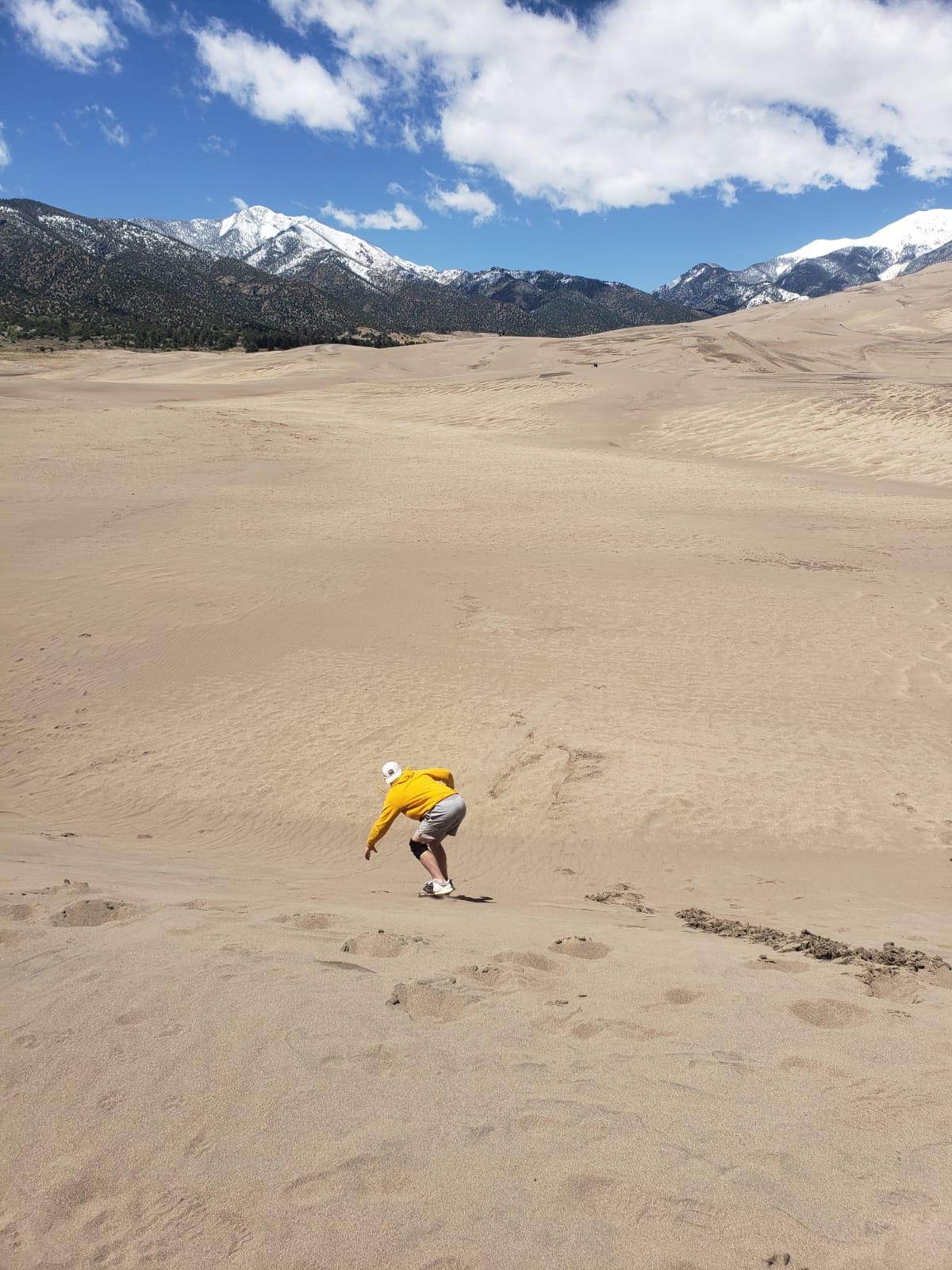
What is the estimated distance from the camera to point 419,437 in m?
30.1

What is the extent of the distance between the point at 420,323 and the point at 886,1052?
174203 mm

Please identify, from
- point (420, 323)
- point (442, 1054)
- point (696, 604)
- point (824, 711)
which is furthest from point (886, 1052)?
point (420, 323)

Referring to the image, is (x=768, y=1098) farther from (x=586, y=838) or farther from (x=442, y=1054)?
(x=586, y=838)

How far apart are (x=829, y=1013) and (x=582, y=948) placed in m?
1.34

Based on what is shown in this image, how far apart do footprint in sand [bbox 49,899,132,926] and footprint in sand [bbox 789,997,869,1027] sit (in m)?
3.47

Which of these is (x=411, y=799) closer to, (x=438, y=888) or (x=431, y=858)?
(x=431, y=858)

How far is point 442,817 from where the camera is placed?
5.99 metres

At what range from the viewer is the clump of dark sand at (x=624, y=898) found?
6094 millimetres

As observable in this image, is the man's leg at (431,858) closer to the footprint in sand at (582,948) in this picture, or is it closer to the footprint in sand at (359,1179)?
the footprint in sand at (582,948)

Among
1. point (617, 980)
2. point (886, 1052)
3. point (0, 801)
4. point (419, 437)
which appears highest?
point (419, 437)

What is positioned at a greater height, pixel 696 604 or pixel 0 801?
pixel 696 604

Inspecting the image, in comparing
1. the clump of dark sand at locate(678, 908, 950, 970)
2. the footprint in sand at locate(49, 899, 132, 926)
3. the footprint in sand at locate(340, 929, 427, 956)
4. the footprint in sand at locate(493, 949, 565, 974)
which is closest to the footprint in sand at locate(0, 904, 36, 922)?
the footprint in sand at locate(49, 899, 132, 926)

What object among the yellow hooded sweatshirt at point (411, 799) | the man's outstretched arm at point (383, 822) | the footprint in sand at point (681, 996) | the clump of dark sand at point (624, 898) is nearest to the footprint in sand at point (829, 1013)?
the footprint in sand at point (681, 996)

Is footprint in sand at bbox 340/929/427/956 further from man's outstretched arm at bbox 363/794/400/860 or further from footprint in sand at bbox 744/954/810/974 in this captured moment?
footprint in sand at bbox 744/954/810/974
